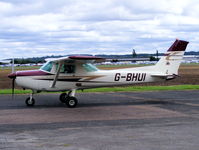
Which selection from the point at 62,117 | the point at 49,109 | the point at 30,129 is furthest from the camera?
the point at 49,109

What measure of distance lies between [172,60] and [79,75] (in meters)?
4.32

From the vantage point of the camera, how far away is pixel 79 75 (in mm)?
16156

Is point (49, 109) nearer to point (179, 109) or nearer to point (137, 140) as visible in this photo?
point (179, 109)

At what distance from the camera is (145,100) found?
58.5 ft

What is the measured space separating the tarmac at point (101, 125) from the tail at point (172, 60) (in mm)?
1423

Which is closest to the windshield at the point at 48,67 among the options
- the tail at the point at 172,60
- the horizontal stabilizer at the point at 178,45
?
the tail at the point at 172,60

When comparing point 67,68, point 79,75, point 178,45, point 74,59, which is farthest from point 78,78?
point 178,45

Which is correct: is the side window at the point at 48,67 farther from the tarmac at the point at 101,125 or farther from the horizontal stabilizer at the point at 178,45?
the horizontal stabilizer at the point at 178,45

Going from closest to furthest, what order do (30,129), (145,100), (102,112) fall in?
(30,129)
(102,112)
(145,100)

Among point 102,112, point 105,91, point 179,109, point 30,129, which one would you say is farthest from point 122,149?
point 105,91

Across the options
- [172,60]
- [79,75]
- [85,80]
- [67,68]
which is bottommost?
[85,80]

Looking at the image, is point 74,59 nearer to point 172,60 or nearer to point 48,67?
point 48,67

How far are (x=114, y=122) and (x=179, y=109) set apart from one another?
3912mm

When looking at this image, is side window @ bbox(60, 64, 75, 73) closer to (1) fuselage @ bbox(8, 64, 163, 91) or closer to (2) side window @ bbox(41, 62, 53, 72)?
(1) fuselage @ bbox(8, 64, 163, 91)
